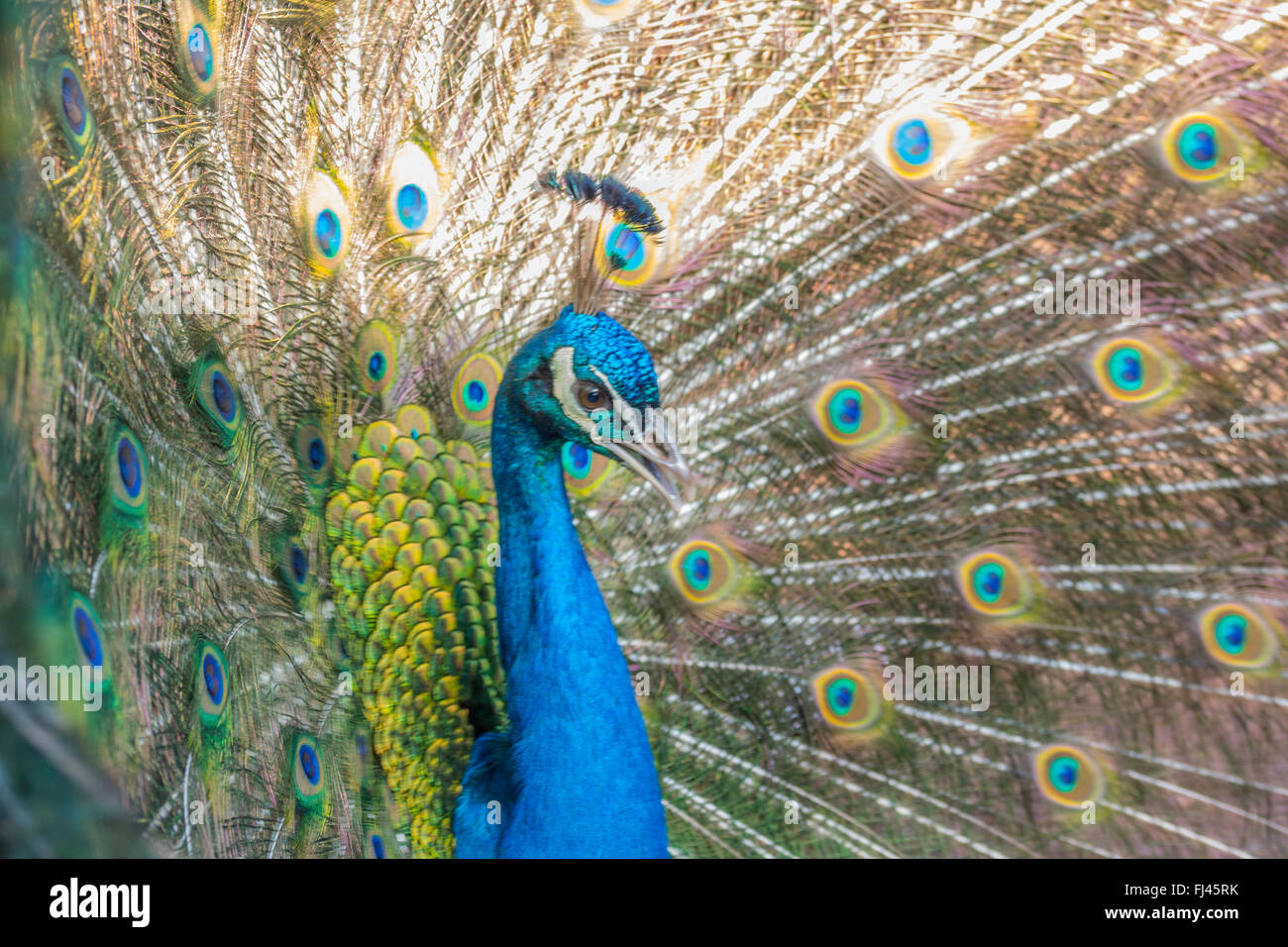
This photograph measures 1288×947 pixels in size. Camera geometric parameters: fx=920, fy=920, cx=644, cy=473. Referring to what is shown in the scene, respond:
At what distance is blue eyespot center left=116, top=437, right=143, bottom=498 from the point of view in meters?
1.49

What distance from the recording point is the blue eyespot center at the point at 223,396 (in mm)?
1520

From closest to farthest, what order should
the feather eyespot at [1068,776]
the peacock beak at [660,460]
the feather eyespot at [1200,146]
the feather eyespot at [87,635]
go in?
the peacock beak at [660,460], the feather eyespot at [87,635], the feather eyespot at [1200,146], the feather eyespot at [1068,776]

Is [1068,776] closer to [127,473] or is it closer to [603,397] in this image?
[603,397]

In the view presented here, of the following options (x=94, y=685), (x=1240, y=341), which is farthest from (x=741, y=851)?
(x=1240, y=341)

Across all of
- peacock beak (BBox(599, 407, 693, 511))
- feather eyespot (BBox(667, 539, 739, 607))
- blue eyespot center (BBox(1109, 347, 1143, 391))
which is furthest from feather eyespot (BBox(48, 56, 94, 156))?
blue eyespot center (BBox(1109, 347, 1143, 391))

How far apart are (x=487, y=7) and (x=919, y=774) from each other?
1.59 meters

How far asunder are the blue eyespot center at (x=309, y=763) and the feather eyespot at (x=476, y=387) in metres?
0.62

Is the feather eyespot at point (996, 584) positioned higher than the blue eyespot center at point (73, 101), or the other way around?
the blue eyespot center at point (73, 101)

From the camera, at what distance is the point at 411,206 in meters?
1.63

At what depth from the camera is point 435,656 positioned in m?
1.49

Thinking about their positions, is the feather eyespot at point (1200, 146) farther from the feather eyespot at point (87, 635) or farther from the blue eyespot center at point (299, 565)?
the feather eyespot at point (87, 635)

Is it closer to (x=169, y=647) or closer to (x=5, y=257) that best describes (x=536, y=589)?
(x=169, y=647)

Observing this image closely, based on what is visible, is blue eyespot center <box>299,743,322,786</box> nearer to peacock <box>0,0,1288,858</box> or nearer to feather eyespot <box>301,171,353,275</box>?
peacock <box>0,0,1288,858</box>

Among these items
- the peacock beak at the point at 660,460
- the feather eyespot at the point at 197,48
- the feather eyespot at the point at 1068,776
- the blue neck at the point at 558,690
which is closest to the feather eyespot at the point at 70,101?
the feather eyespot at the point at 197,48
